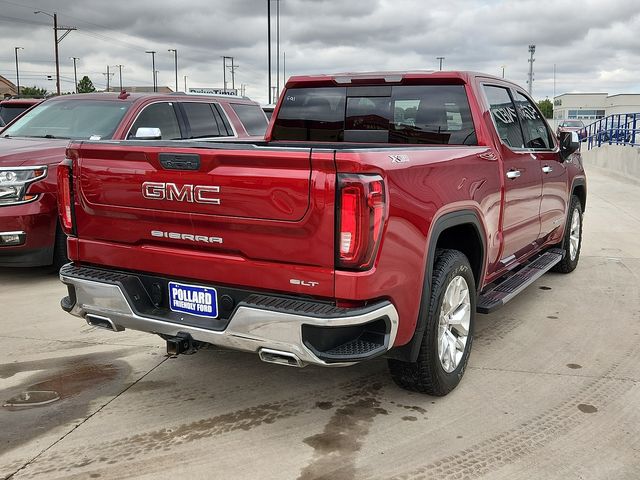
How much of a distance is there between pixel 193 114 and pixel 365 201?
5619 millimetres

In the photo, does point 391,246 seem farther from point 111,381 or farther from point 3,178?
point 3,178

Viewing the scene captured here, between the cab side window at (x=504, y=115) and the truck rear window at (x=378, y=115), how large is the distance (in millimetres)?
319

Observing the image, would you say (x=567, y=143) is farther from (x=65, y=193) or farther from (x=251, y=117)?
(x=251, y=117)

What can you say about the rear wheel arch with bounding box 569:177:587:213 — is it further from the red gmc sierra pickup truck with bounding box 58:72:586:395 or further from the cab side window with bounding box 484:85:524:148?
the red gmc sierra pickup truck with bounding box 58:72:586:395

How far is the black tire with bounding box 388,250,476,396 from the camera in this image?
360 cm

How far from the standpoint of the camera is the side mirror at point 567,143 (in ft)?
19.4

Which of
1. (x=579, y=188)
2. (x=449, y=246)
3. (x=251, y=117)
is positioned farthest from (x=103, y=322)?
(x=251, y=117)

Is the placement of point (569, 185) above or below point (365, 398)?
above

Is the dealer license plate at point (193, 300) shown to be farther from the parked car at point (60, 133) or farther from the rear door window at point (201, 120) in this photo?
the rear door window at point (201, 120)

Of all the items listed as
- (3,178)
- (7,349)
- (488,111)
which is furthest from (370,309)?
(3,178)

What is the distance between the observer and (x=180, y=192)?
131 inches

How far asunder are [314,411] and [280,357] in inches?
28.3

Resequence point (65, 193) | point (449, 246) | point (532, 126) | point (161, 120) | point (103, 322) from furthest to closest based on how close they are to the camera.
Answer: point (161, 120) < point (532, 126) < point (449, 246) < point (65, 193) < point (103, 322)

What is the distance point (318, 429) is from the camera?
11.6ft
